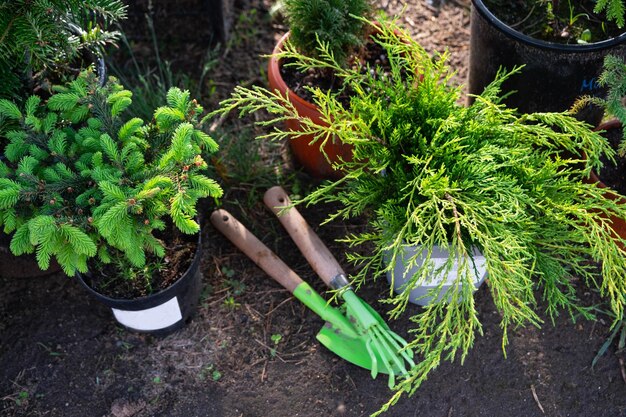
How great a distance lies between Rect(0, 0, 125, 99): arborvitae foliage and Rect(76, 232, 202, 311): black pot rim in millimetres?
626

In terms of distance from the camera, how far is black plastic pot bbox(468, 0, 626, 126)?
7.32 ft

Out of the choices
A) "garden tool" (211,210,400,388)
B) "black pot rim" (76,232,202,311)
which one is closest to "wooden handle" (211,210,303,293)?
"garden tool" (211,210,400,388)

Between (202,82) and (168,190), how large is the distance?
4.21ft

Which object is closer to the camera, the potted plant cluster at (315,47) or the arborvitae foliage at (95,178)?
the arborvitae foliage at (95,178)

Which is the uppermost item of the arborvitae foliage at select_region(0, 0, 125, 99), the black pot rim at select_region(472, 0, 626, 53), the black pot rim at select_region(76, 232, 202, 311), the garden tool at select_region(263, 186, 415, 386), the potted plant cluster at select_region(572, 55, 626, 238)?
the arborvitae foliage at select_region(0, 0, 125, 99)

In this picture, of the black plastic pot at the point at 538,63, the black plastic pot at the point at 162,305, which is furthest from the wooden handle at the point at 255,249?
the black plastic pot at the point at 538,63

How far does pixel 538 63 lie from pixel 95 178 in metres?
1.47

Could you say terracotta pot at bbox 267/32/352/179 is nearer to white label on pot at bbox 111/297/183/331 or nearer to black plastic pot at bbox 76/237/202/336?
black plastic pot at bbox 76/237/202/336

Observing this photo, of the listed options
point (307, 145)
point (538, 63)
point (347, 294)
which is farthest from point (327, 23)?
point (347, 294)

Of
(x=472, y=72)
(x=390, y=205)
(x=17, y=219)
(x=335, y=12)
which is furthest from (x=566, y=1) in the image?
(x=17, y=219)

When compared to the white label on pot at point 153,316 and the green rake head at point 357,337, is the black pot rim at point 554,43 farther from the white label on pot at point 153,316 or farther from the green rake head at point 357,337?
the white label on pot at point 153,316

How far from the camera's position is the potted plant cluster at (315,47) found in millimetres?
2277

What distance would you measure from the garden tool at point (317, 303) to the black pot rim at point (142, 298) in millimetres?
304

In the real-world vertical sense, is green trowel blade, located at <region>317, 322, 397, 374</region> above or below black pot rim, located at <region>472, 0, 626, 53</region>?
below
